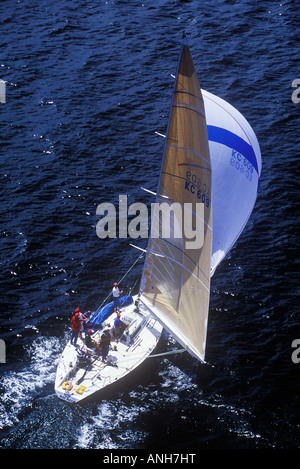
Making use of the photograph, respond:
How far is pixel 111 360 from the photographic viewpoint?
29484 millimetres

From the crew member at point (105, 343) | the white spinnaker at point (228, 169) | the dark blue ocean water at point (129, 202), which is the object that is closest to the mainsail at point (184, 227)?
the crew member at point (105, 343)

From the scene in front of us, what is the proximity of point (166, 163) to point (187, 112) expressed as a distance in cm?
246

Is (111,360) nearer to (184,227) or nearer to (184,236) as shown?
(184,236)

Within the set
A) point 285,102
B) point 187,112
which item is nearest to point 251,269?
point 187,112

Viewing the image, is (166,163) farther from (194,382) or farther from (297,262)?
(297,262)

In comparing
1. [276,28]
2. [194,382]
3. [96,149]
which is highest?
[276,28]

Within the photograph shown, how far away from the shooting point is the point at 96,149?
44750 mm

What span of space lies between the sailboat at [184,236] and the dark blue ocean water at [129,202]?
4.71 feet

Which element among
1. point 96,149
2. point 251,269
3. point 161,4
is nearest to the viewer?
point 251,269

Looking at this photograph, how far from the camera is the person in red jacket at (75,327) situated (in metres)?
29.4

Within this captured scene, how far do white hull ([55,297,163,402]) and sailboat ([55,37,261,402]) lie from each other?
50 millimetres

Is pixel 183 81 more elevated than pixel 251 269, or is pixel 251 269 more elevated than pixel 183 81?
pixel 183 81

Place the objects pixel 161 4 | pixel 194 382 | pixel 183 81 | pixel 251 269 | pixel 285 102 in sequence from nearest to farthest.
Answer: pixel 183 81
pixel 194 382
pixel 251 269
pixel 285 102
pixel 161 4

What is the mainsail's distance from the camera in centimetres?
2492
